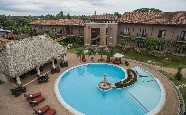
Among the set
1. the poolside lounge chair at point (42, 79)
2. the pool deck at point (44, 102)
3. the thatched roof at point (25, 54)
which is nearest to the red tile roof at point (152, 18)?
the pool deck at point (44, 102)

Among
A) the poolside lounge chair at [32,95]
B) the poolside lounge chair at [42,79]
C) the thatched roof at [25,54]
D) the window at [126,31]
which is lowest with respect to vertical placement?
the poolside lounge chair at [32,95]

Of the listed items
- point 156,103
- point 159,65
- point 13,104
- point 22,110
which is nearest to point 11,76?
point 13,104

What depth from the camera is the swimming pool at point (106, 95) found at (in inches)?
918

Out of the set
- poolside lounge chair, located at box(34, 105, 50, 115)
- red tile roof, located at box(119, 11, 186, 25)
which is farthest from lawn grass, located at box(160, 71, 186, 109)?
poolside lounge chair, located at box(34, 105, 50, 115)

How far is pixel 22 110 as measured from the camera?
2222 cm

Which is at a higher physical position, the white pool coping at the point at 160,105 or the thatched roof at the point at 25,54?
the thatched roof at the point at 25,54

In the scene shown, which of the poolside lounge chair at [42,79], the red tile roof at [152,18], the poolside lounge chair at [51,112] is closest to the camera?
the poolside lounge chair at [51,112]

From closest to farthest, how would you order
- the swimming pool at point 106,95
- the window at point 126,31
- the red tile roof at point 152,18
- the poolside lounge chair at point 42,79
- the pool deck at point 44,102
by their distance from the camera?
the pool deck at point 44,102
the swimming pool at point 106,95
the poolside lounge chair at point 42,79
the red tile roof at point 152,18
the window at point 126,31

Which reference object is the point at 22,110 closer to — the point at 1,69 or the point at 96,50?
the point at 1,69

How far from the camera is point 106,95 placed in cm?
2727

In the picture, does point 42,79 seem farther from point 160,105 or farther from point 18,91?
point 160,105

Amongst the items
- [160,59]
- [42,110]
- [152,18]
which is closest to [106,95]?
[42,110]

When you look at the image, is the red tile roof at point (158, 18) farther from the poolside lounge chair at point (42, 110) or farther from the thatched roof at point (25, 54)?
the poolside lounge chair at point (42, 110)

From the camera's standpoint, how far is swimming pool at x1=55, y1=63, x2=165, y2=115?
23.3m
